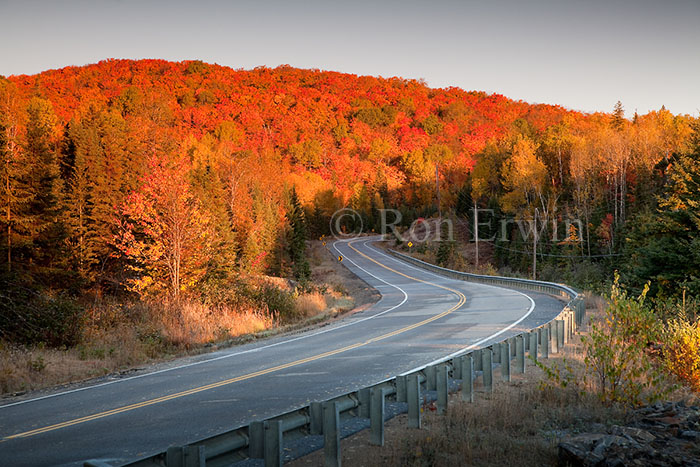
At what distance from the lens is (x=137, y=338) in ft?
43.2

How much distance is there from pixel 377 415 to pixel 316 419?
959mm

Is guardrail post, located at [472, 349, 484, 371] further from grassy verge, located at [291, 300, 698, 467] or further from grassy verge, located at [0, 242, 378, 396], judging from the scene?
grassy verge, located at [0, 242, 378, 396]

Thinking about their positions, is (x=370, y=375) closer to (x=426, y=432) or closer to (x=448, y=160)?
(x=426, y=432)

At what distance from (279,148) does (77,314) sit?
10408 centimetres

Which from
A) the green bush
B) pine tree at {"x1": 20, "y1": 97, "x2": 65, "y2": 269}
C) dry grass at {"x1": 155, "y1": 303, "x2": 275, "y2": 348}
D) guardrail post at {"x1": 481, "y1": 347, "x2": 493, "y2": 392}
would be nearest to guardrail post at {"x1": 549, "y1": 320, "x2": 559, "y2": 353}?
guardrail post at {"x1": 481, "y1": 347, "x2": 493, "y2": 392}

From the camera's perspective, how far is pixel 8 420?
23.2 ft

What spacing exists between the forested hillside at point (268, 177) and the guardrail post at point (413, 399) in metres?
13.2

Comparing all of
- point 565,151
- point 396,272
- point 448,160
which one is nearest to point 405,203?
point 448,160

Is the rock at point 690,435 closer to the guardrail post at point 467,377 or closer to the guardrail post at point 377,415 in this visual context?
the guardrail post at point 467,377

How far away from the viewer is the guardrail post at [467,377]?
24.2 feet

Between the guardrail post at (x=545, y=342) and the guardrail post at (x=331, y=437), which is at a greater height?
the guardrail post at (x=331, y=437)

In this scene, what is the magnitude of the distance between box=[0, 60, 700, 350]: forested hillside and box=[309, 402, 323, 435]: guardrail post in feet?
45.5

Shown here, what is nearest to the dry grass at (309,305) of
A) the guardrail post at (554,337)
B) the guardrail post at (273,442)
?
the guardrail post at (554,337)

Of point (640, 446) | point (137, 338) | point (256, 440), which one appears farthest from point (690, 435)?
point (137, 338)
